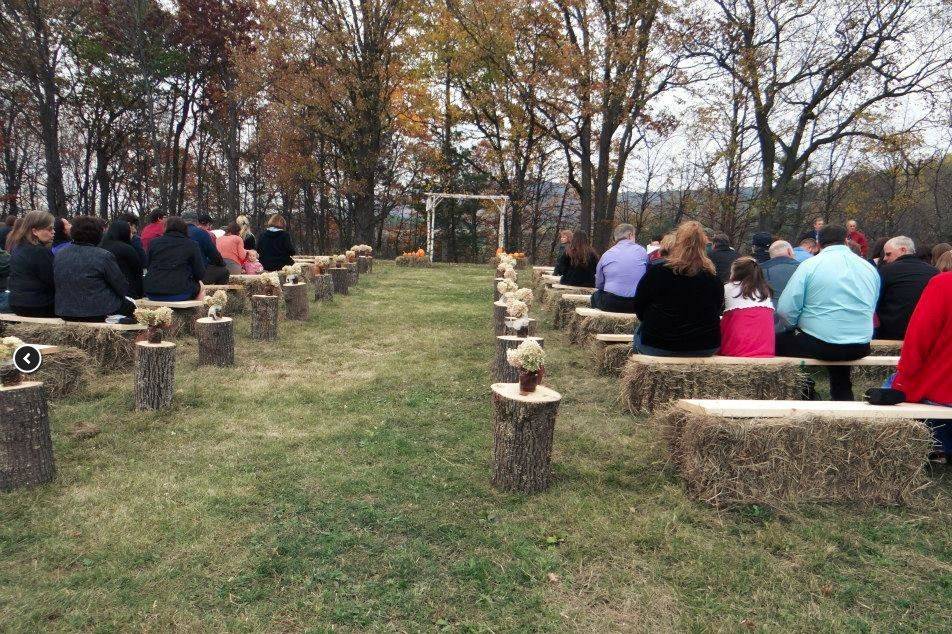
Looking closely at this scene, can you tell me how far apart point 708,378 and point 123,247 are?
6.86 m

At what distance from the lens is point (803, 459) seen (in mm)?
3361

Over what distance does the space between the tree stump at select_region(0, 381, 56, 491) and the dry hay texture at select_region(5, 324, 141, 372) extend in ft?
8.14

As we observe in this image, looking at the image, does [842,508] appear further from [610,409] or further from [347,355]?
[347,355]

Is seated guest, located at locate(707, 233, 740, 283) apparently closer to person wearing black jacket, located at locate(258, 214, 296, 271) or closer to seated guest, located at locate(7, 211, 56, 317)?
seated guest, located at locate(7, 211, 56, 317)

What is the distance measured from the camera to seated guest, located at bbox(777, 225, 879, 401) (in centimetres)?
456

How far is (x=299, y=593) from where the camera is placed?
2.49 metres

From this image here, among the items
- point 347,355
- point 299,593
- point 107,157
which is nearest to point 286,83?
point 107,157

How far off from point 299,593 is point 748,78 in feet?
60.4

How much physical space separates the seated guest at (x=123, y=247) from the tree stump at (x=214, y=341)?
1494 millimetres

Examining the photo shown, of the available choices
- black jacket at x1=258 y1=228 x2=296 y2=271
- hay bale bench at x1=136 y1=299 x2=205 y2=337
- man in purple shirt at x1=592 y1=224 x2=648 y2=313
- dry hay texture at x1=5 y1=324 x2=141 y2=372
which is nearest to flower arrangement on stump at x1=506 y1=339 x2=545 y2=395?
man in purple shirt at x1=592 y1=224 x2=648 y2=313

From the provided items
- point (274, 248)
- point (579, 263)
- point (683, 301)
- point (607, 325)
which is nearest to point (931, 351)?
point (683, 301)

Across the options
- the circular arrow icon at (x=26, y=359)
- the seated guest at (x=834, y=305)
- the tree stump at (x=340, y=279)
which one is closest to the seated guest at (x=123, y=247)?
the circular arrow icon at (x=26, y=359)

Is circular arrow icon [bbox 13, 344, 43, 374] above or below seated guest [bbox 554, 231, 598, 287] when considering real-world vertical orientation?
below

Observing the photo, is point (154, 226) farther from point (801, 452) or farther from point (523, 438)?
point (801, 452)
